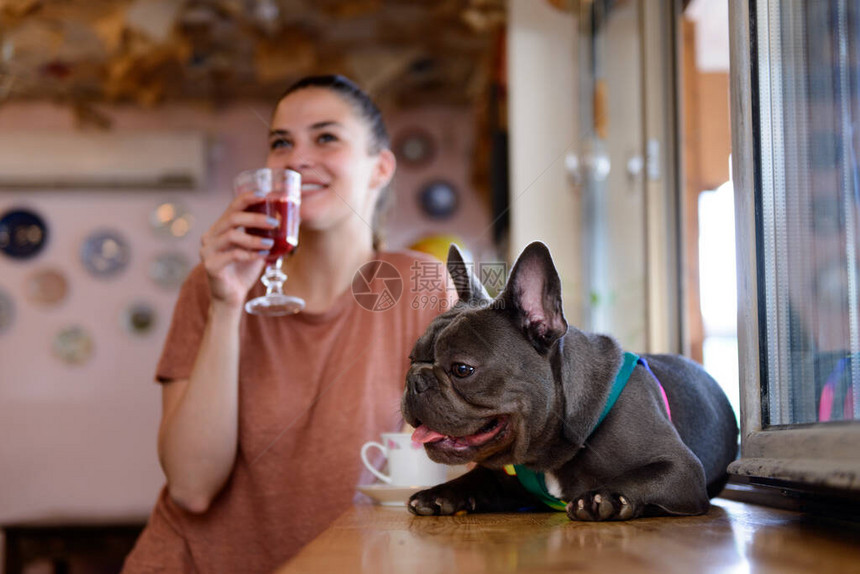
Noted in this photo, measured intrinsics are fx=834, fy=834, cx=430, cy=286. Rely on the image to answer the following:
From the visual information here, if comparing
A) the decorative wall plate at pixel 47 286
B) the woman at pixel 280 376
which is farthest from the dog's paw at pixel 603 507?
the decorative wall plate at pixel 47 286

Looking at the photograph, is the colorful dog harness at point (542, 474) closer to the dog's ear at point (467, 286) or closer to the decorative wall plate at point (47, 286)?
the dog's ear at point (467, 286)

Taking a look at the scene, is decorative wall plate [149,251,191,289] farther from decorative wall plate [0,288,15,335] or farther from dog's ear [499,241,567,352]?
dog's ear [499,241,567,352]

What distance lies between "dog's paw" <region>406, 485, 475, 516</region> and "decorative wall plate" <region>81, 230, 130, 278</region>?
14.4 ft

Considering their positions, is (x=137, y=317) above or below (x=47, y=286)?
below

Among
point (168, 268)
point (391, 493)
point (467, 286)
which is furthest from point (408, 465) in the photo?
point (168, 268)

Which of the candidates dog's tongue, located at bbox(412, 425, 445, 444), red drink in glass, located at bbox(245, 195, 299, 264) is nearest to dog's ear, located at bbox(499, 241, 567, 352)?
dog's tongue, located at bbox(412, 425, 445, 444)

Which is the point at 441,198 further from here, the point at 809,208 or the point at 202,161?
the point at 809,208

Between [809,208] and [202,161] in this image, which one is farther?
→ [202,161]

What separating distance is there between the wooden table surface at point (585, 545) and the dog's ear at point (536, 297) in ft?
0.56

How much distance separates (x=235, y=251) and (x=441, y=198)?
12.4ft

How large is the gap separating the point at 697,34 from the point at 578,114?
0.99 feet

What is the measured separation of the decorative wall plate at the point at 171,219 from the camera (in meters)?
4.82

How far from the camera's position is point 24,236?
4.86m

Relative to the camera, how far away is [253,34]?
3.87 metres
